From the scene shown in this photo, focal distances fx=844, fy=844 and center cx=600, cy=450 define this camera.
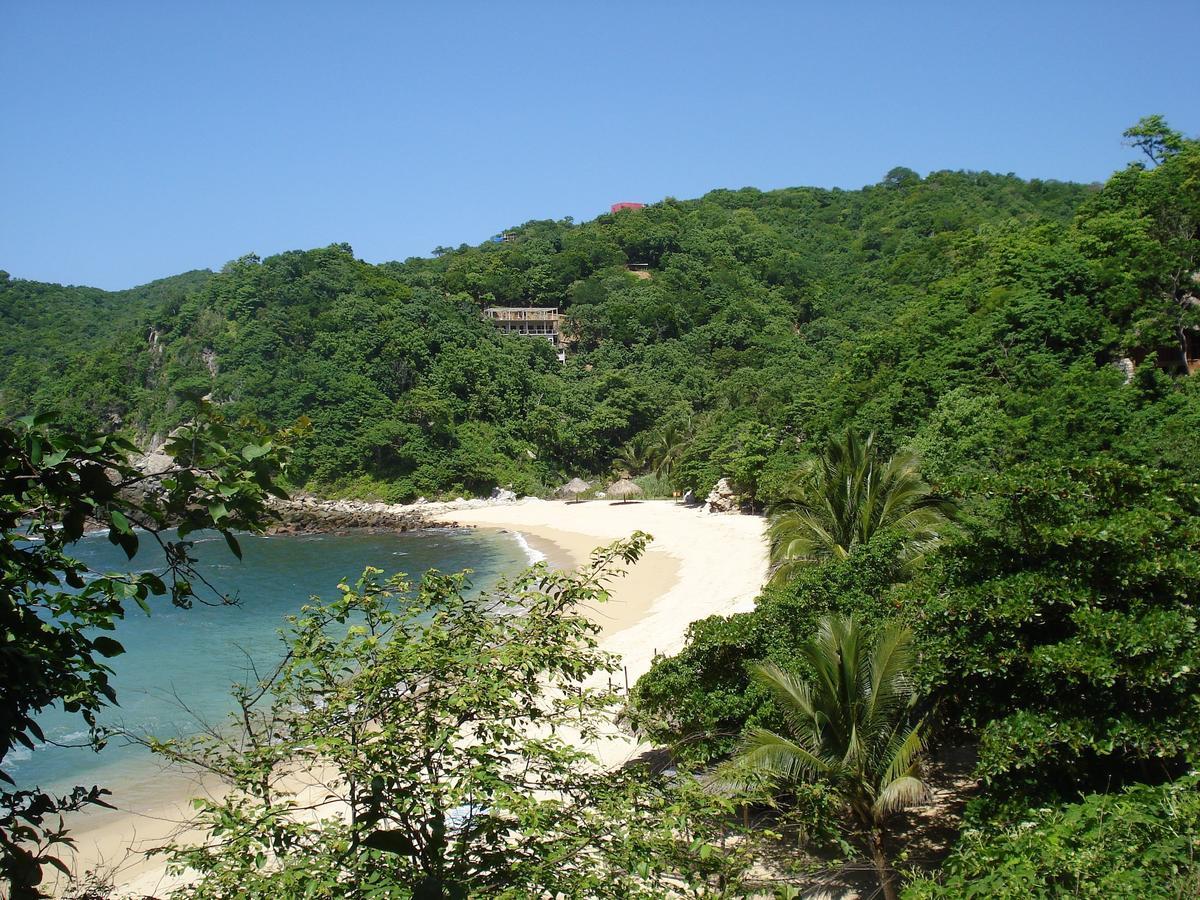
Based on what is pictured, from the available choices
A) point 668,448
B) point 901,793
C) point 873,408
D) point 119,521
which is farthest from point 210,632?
point 668,448

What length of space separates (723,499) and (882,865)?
2844cm

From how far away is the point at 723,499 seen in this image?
3550cm

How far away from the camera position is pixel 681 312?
205 ft

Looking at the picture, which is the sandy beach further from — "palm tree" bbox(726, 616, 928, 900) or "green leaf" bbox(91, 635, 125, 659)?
"palm tree" bbox(726, 616, 928, 900)

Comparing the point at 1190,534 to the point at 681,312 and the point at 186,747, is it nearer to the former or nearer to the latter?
the point at 186,747

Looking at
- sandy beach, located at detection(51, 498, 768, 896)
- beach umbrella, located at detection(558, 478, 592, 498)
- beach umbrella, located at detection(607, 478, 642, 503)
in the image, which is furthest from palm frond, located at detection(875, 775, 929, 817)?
beach umbrella, located at detection(558, 478, 592, 498)

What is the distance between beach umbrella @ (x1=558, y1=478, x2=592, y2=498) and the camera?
4753 centimetres

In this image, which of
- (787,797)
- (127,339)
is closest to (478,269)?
(127,339)

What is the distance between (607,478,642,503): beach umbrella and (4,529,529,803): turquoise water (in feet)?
28.5

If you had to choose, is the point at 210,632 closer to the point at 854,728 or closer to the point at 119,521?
the point at 854,728

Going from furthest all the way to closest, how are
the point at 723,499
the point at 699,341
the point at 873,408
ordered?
the point at 699,341 → the point at 723,499 → the point at 873,408

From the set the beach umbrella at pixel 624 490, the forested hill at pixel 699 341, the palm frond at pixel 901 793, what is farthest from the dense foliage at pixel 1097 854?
the beach umbrella at pixel 624 490

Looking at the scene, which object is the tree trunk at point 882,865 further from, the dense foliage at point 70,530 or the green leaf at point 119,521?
the green leaf at point 119,521

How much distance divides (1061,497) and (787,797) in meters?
4.35
